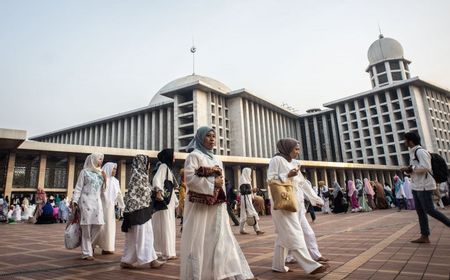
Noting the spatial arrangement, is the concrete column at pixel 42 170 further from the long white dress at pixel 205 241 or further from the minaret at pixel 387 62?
the minaret at pixel 387 62

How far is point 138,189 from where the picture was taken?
466cm

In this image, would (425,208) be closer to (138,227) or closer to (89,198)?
(138,227)

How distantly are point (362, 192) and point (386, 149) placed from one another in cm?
4244

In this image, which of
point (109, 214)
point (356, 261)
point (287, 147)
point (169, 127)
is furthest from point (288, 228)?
point (169, 127)

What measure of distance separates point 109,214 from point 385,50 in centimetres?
6688

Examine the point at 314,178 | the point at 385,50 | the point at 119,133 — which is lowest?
the point at 314,178

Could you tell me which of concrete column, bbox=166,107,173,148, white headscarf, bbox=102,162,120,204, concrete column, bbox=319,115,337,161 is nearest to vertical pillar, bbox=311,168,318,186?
concrete column, bbox=166,107,173,148

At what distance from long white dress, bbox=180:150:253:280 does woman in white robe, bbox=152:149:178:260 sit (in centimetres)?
181

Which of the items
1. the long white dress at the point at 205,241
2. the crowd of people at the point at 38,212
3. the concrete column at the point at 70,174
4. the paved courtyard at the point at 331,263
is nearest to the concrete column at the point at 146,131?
the concrete column at the point at 70,174

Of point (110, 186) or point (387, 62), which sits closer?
point (110, 186)

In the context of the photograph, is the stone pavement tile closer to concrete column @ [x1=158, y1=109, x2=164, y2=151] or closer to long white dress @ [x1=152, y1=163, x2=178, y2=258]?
long white dress @ [x1=152, y1=163, x2=178, y2=258]

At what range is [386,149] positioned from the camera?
52.9 m

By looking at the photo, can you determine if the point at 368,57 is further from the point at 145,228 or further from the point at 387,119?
the point at 145,228

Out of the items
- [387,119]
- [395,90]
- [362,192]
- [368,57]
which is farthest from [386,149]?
[362,192]
